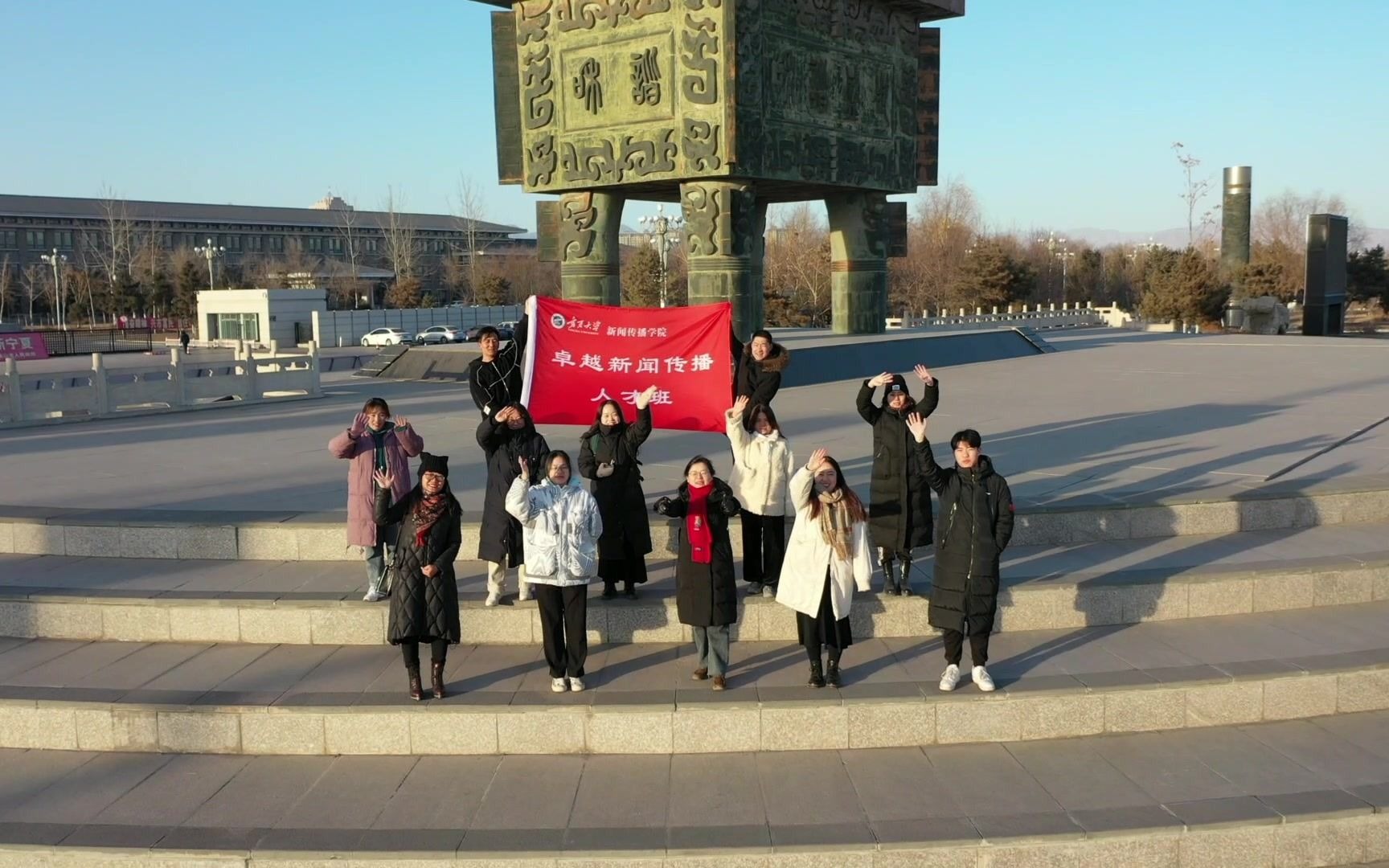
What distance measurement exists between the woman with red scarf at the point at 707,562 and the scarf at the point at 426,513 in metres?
1.29

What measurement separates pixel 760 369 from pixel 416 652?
3.49 m

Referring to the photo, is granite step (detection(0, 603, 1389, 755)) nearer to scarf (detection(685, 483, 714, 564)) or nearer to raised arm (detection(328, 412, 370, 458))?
scarf (detection(685, 483, 714, 564))

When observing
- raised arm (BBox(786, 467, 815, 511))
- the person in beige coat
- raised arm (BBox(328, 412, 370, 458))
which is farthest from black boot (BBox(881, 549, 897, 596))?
raised arm (BBox(328, 412, 370, 458))

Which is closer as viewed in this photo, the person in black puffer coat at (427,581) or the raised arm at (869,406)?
the person in black puffer coat at (427,581)

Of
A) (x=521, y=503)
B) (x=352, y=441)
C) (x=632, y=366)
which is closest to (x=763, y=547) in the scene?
(x=521, y=503)

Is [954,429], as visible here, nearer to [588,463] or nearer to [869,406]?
[869,406]

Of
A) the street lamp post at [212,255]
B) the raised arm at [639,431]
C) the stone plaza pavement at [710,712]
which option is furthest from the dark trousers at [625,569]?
the street lamp post at [212,255]

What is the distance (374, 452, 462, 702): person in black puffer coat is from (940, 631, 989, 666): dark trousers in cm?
288

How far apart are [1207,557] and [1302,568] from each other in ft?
2.21

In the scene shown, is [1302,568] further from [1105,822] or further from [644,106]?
[644,106]

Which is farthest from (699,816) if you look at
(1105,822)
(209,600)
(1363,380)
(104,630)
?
(1363,380)

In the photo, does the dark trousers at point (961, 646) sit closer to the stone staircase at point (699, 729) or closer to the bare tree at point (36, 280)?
the stone staircase at point (699, 729)

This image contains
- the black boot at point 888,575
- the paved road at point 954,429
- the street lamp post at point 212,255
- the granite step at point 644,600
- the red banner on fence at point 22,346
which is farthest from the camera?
the street lamp post at point 212,255

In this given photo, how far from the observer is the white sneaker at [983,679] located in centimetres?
666
